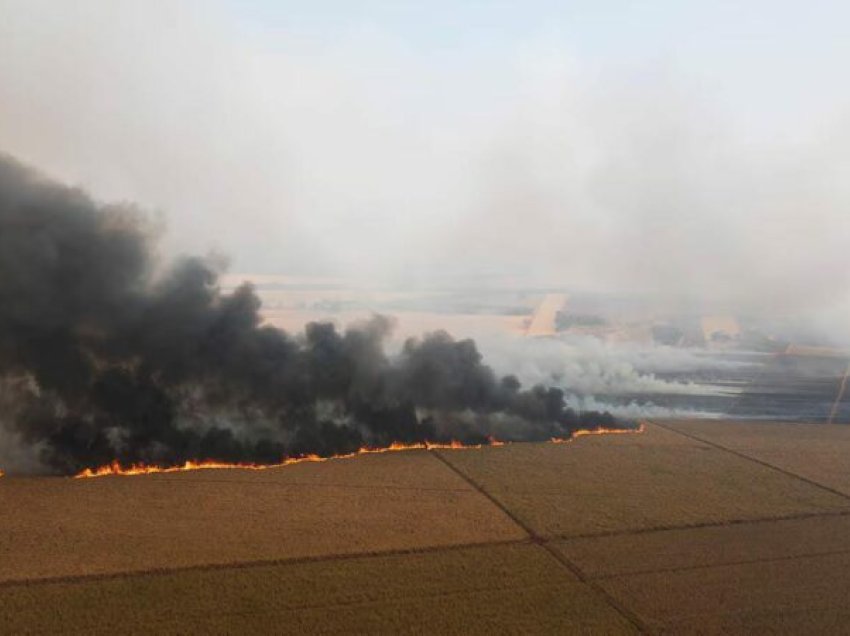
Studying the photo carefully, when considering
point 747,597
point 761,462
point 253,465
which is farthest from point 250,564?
point 761,462

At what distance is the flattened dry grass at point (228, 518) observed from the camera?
3444cm

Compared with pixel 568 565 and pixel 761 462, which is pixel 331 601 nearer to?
pixel 568 565

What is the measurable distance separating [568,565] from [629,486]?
18631mm

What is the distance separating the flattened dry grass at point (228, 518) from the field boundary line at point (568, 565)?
62 centimetres

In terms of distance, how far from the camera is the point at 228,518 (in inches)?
1614

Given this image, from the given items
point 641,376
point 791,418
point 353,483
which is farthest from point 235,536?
point 641,376

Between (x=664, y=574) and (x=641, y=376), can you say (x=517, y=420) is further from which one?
(x=641, y=376)

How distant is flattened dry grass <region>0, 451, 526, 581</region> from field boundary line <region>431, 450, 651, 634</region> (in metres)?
0.62

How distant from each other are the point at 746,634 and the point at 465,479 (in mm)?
27384

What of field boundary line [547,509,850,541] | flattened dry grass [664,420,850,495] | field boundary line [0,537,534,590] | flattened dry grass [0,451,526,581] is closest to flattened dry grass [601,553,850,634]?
field boundary line [547,509,850,541]

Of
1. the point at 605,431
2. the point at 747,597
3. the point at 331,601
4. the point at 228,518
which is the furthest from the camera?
the point at 605,431

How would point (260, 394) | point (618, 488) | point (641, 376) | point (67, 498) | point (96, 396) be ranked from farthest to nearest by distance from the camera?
1. point (641, 376)
2. point (260, 394)
3. point (96, 396)
4. point (618, 488)
5. point (67, 498)

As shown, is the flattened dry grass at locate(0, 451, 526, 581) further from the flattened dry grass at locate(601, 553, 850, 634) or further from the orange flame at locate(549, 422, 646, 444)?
the orange flame at locate(549, 422, 646, 444)

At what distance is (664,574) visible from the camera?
109ft
